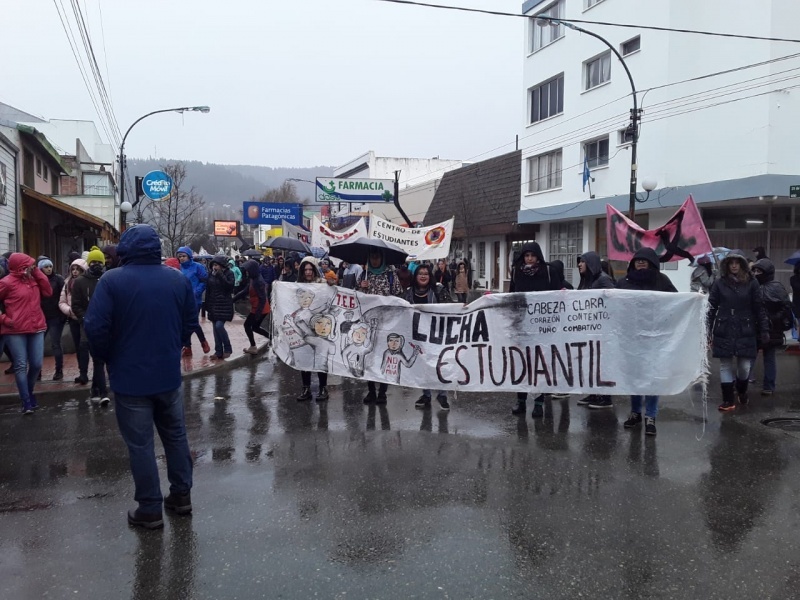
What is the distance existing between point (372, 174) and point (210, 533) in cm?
5571

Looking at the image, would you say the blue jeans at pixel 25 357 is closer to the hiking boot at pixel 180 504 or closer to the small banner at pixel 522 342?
the small banner at pixel 522 342

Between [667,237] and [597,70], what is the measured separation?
1866cm

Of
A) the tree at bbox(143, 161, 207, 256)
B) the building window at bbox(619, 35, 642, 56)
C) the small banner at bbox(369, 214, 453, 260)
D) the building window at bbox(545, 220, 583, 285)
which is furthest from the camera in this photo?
the tree at bbox(143, 161, 207, 256)

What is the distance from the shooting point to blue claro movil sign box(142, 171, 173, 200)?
19.4m

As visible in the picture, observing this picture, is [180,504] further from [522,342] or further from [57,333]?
[57,333]

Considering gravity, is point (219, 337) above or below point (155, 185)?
below

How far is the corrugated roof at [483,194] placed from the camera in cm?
3064

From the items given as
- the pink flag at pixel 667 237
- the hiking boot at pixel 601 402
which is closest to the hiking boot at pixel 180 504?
the hiking boot at pixel 601 402

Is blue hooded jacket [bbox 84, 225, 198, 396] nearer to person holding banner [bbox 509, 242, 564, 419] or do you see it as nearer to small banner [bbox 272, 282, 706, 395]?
small banner [bbox 272, 282, 706, 395]

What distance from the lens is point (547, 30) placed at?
28000mm

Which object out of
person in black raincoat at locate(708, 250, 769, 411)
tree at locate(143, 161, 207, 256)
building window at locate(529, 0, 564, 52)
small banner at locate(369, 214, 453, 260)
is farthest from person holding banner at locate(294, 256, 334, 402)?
tree at locate(143, 161, 207, 256)

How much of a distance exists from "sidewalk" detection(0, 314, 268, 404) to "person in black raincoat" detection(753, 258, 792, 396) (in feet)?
26.6

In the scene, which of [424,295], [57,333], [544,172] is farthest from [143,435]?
[544,172]

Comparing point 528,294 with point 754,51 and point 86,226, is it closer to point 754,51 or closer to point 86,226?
point 754,51
